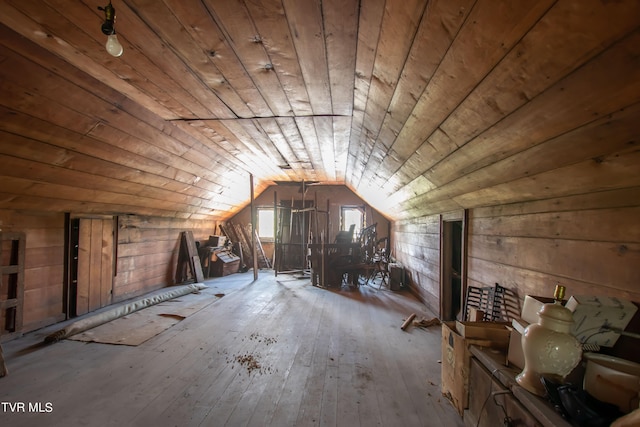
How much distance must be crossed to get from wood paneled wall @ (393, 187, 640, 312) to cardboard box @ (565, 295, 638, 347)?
0.48 ft

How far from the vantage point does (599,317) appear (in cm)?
113

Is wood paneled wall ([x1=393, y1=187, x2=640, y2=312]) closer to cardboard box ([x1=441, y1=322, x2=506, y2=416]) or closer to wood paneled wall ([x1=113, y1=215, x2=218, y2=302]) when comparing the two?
cardboard box ([x1=441, y1=322, x2=506, y2=416])

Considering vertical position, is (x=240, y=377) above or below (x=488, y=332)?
below

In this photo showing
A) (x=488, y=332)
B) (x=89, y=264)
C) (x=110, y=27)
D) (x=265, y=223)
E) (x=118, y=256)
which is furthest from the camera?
(x=265, y=223)

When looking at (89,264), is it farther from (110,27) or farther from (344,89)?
(344,89)

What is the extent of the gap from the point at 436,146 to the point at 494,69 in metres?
0.92

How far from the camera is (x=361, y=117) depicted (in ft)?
7.93

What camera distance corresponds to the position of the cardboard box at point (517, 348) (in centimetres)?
130

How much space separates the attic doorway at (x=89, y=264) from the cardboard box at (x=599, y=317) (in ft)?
15.1

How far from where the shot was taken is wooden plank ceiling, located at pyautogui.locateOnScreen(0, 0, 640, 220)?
929 millimetres

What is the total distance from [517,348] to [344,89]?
1.81 m

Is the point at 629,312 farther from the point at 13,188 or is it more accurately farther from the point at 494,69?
the point at 13,188

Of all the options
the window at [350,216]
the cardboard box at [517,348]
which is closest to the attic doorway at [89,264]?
the cardboard box at [517,348]

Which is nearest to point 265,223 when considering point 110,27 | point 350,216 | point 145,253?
point 350,216
